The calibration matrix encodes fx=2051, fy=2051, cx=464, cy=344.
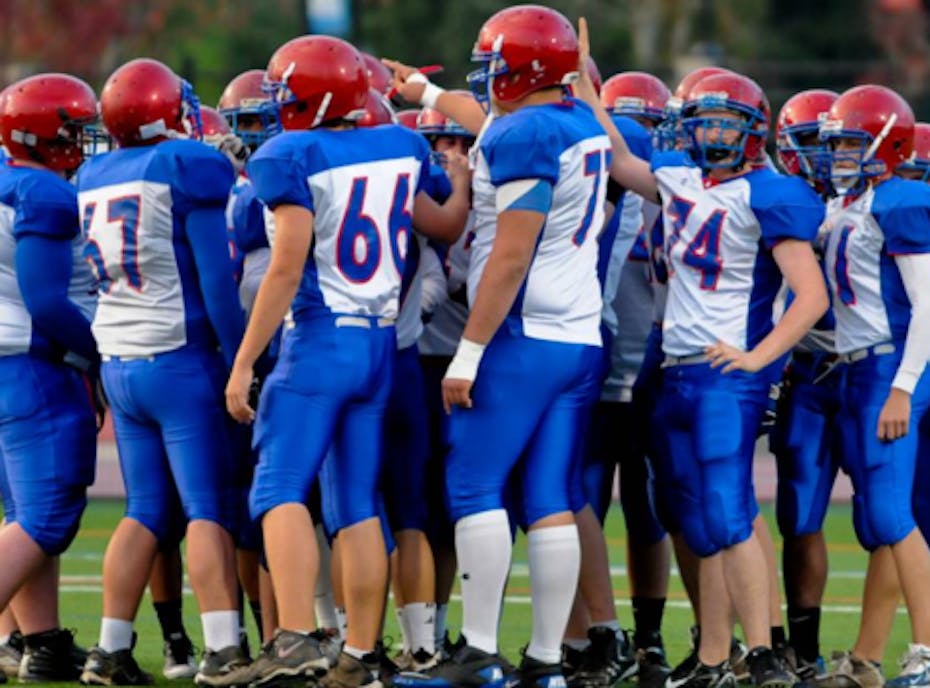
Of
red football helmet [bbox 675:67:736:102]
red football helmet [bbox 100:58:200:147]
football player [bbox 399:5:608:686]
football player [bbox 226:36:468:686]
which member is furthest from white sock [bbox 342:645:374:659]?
red football helmet [bbox 675:67:736:102]

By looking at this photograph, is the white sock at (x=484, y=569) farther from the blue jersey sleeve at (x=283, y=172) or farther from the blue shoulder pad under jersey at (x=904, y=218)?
the blue shoulder pad under jersey at (x=904, y=218)

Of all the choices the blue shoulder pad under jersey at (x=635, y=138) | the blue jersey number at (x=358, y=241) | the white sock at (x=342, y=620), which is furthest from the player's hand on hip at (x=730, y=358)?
the white sock at (x=342, y=620)

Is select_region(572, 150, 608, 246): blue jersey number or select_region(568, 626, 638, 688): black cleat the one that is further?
select_region(568, 626, 638, 688): black cleat

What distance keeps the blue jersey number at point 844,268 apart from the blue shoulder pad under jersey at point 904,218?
122mm

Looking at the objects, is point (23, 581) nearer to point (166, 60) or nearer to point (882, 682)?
point (882, 682)

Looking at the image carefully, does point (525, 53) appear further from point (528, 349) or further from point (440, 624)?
point (440, 624)

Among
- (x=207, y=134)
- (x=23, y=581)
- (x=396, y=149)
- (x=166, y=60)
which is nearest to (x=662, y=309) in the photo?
(x=396, y=149)

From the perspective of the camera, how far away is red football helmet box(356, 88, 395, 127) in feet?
22.4

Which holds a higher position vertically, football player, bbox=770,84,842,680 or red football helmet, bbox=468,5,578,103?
red football helmet, bbox=468,5,578,103

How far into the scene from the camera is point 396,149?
20.6 ft

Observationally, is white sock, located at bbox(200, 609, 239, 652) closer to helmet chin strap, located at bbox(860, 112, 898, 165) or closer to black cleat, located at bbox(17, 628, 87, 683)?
black cleat, located at bbox(17, 628, 87, 683)

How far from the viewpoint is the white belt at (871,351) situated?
672 cm

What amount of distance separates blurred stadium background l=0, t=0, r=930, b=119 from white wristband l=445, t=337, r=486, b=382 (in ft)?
65.8

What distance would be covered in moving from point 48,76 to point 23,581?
1669 mm
